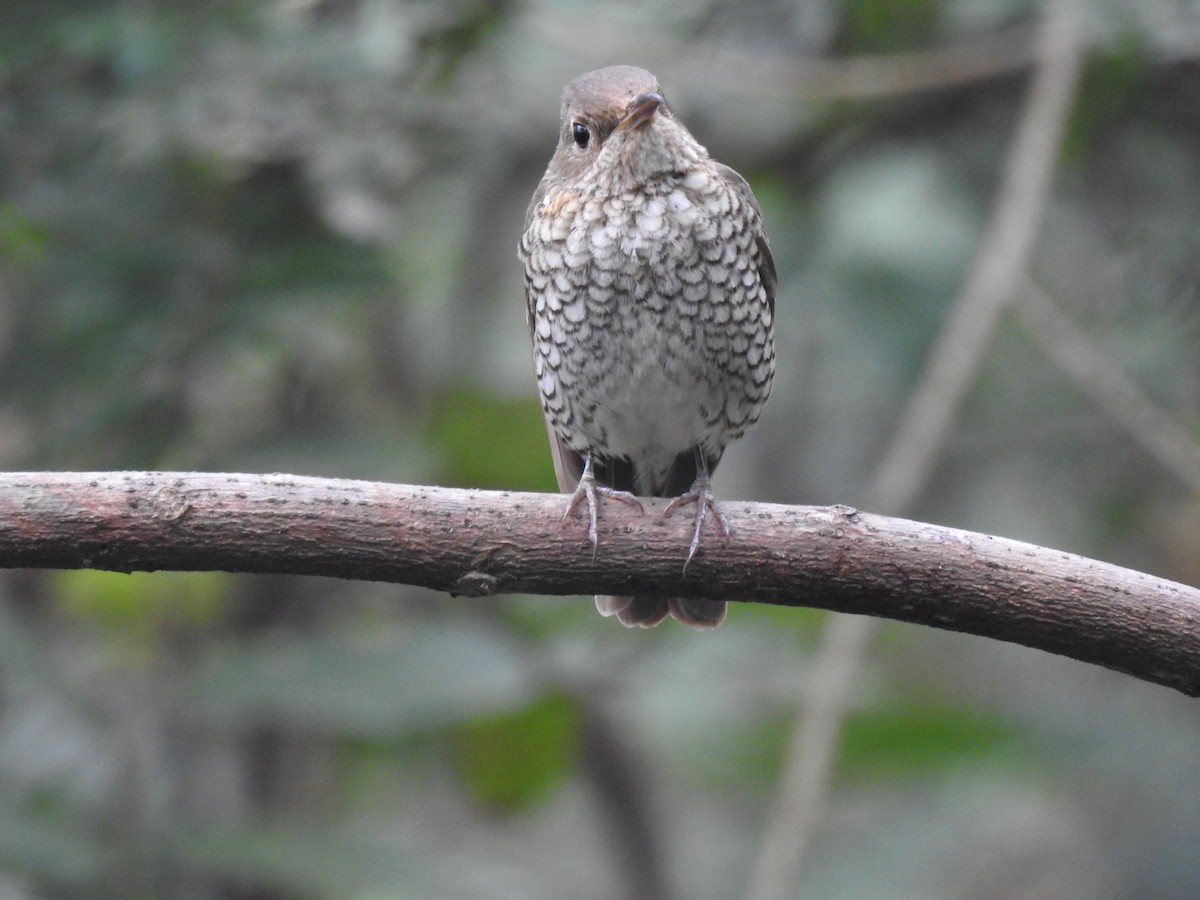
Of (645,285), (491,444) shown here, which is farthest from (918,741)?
(645,285)

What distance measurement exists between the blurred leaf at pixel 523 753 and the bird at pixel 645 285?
119cm

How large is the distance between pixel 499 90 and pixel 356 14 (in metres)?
0.59

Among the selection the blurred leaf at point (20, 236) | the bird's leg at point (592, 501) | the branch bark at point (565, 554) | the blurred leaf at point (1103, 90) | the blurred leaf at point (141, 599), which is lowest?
the branch bark at point (565, 554)

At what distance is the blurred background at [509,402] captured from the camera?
168 inches

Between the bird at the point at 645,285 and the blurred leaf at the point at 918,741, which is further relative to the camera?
the blurred leaf at the point at 918,741

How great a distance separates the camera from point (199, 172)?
4.74m

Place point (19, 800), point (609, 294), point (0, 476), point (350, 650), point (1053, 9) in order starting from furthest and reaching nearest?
point (1053, 9) → point (350, 650) → point (19, 800) → point (609, 294) → point (0, 476)

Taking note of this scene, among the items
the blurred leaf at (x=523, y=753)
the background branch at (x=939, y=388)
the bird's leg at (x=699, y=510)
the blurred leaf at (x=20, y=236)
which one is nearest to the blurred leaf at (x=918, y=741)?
the background branch at (x=939, y=388)

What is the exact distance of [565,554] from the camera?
2631 mm

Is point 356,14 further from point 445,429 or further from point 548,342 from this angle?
point 548,342

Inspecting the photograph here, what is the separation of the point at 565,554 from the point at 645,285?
43.1 inches

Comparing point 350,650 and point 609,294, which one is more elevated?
point 609,294

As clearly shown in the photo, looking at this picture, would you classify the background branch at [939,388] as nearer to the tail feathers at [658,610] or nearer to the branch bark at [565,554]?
the tail feathers at [658,610]

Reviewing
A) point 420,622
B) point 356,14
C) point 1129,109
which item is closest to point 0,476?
point 420,622
